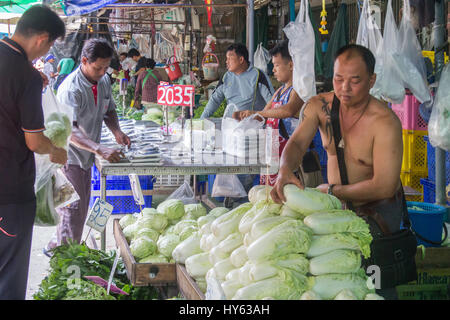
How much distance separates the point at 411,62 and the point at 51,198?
3.15m

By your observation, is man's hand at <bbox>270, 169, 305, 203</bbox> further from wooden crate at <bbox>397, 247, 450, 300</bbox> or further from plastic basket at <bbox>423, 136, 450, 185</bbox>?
plastic basket at <bbox>423, 136, 450, 185</bbox>

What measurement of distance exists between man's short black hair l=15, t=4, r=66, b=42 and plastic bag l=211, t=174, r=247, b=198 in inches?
145

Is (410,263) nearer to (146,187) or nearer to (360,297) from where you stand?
(360,297)

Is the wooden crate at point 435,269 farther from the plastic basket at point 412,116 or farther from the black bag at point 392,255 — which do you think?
the plastic basket at point 412,116

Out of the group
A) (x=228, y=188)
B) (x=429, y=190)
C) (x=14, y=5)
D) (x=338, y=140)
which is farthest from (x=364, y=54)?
(x=14, y=5)

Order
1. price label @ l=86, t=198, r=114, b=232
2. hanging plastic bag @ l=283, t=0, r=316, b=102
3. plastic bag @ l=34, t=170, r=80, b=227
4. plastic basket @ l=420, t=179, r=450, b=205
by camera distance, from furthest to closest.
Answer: plastic basket @ l=420, t=179, r=450, b=205, hanging plastic bag @ l=283, t=0, r=316, b=102, price label @ l=86, t=198, r=114, b=232, plastic bag @ l=34, t=170, r=80, b=227

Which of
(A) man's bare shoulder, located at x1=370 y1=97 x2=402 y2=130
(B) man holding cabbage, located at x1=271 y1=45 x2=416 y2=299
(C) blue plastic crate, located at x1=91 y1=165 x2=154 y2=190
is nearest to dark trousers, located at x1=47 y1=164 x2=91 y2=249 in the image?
(C) blue plastic crate, located at x1=91 y1=165 x2=154 y2=190

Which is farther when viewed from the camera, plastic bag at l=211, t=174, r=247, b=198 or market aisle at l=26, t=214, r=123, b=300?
plastic bag at l=211, t=174, r=247, b=198

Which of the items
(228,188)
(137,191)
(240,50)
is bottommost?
(228,188)

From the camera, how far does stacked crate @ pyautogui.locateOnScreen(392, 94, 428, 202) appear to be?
19.4 feet

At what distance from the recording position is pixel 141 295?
128 inches

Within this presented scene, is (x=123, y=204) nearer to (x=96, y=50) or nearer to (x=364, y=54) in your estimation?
(x=96, y=50)

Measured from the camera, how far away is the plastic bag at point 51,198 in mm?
3344

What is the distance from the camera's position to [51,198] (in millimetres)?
3406
